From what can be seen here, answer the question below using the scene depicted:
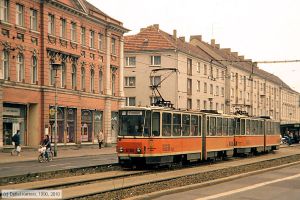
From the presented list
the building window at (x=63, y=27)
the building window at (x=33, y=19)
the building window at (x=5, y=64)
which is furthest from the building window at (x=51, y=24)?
the building window at (x=5, y=64)

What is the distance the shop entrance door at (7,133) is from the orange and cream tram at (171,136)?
15.8 meters

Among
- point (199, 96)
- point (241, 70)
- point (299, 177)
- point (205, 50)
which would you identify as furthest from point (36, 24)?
point (241, 70)

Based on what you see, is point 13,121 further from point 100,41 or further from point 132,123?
point 132,123

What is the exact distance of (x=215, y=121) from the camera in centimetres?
2891

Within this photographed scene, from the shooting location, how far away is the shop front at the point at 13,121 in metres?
37.3

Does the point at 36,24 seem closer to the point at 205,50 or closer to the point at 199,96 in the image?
the point at 199,96

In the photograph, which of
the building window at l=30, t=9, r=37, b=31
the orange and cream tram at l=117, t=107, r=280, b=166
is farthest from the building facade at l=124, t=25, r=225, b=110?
the orange and cream tram at l=117, t=107, r=280, b=166

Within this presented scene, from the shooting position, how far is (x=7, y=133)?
123 feet

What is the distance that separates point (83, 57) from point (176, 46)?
2231 centimetres

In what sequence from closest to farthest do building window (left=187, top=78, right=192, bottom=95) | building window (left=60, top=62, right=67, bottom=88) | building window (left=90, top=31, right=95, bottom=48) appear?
1. building window (left=60, top=62, right=67, bottom=88)
2. building window (left=90, top=31, right=95, bottom=48)
3. building window (left=187, top=78, right=192, bottom=95)

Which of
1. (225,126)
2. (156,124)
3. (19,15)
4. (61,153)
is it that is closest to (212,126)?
(225,126)

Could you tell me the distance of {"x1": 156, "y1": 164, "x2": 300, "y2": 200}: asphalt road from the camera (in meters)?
13.8

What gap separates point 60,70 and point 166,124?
72.3 ft

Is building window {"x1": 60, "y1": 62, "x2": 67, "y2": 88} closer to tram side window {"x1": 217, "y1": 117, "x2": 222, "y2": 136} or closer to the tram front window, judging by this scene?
tram side window {"x1": 217, "y1": 117, "x2": 222, "y2": 136}
